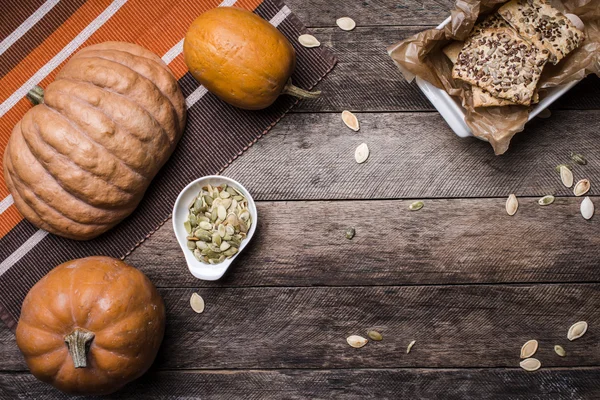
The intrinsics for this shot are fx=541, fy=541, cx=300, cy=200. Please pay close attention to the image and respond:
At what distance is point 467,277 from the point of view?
1.44 meters

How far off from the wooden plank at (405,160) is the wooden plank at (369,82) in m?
0.03

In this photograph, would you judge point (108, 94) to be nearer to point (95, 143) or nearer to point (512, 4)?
point (95, 143)

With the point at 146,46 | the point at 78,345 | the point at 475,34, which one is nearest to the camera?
the point at 78,345

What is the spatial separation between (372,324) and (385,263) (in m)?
0.17

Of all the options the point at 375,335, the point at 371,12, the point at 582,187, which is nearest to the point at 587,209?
the point at 582,187

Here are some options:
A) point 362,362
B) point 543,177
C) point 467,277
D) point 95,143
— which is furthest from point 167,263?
point 543,177

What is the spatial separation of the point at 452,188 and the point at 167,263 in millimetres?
779

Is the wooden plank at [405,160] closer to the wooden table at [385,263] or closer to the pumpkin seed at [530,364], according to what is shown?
the wooden table at [385,263]

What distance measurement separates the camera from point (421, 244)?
1438 mm

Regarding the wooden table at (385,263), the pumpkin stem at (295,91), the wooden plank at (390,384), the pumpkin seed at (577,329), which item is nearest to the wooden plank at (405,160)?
the wooden table at (385,263)

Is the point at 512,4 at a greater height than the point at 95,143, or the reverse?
the point at 95,143

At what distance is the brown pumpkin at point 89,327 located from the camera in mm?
1210

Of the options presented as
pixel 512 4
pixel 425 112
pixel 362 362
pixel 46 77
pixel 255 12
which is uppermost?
pixel 46 77

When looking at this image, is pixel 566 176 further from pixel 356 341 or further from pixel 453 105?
pixel 356 341
